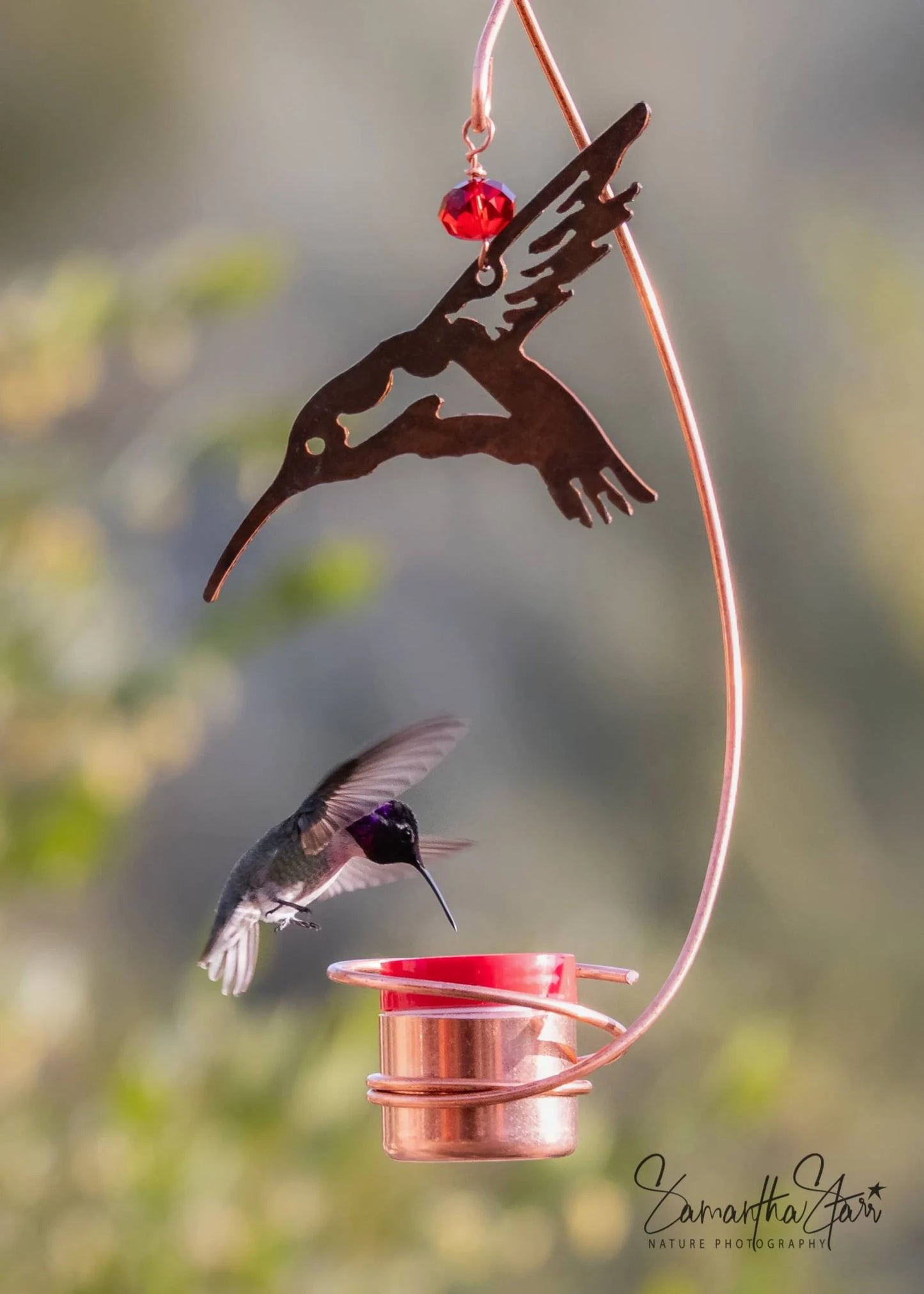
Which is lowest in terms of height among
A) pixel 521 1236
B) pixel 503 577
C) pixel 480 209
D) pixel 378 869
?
pixel 521 1236

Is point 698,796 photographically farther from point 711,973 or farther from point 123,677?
point 123,677

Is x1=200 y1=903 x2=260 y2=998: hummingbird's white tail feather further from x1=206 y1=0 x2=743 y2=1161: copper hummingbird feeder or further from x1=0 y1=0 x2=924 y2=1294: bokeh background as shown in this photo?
x1=0 y1=0 x2=924 y2=1294: bokeh background

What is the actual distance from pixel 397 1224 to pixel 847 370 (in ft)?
6.28

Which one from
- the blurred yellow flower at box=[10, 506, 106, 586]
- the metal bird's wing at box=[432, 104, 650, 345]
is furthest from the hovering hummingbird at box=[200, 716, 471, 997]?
the blurred yellow flower at box=[10, 506, 106, 586]

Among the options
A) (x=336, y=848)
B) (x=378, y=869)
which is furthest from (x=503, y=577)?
(x=336, y=848)

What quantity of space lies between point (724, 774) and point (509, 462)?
263mm

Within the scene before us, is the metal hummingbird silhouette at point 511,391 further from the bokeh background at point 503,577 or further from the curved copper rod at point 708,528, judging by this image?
the bokeh background at point 503,577

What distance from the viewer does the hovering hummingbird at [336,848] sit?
104 cm

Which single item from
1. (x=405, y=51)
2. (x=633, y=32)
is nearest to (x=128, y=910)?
(x=405, y=51)

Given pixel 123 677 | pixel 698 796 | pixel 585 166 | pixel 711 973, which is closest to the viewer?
pixel 585 166

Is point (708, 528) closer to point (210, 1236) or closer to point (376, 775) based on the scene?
point (376, 775)

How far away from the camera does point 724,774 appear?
3.05ft

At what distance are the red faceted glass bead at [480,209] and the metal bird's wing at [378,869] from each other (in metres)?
0.51

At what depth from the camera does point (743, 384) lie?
2.98m
